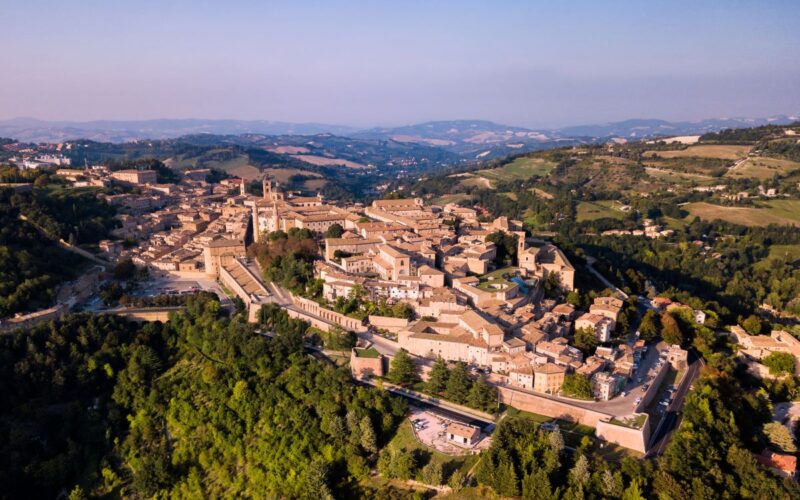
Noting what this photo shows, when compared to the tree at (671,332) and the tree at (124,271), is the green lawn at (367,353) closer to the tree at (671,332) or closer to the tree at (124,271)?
the tree at (671,332)

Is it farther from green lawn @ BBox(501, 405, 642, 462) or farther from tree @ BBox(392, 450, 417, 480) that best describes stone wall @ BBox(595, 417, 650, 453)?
tree @ BBox(392, 450, 417, 480)

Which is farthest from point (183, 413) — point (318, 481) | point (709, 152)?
point (709, 152)

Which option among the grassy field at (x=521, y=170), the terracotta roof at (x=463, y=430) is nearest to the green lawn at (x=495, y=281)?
the terracotta roof at (x=463, y=430)

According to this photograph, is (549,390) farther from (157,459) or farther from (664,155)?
(664,155)

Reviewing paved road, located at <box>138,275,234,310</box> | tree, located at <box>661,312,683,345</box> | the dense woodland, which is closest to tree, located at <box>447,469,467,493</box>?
tree, located at <box>661,312,683,345</box>

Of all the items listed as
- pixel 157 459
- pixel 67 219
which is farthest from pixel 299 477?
pixel 67 219

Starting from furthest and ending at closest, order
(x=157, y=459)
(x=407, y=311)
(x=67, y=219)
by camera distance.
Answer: (x=67, y=219), (x=407, y=311), (x=157, y=459)
